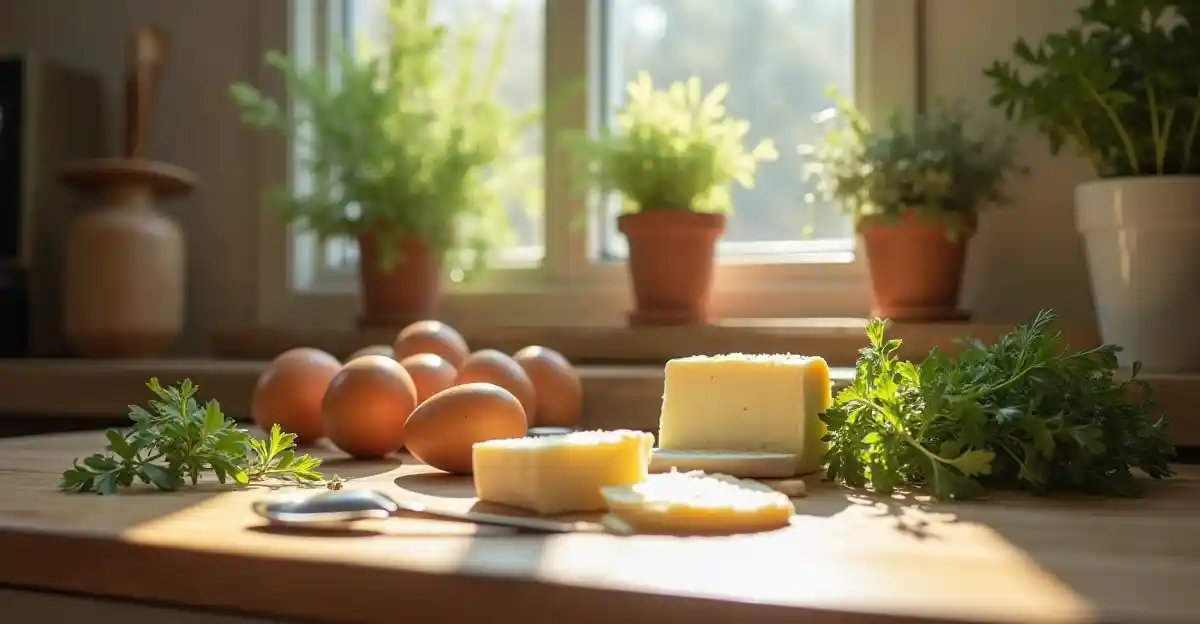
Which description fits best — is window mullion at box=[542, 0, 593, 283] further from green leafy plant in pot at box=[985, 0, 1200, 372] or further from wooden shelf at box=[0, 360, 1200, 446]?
green leafy plant in pot at box=[985, 0, 1200, 372]

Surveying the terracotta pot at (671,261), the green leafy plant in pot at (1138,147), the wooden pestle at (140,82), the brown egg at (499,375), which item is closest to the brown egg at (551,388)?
the brown egg at (499,375)

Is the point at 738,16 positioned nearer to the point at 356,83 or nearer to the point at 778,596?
the point at 356,83

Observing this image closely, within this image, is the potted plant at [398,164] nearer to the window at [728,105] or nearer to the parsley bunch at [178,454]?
the window at [728,105]

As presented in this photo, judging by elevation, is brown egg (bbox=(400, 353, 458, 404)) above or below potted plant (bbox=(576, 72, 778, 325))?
below

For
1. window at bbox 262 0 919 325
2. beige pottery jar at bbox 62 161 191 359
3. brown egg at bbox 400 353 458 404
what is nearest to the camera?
brown egg at bbox 400 353 458 404

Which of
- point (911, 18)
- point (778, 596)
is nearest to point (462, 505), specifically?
point (778, 596)

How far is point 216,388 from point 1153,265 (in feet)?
3.99

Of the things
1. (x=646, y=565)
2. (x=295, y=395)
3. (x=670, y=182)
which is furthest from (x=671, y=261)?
(x=646, y=565)

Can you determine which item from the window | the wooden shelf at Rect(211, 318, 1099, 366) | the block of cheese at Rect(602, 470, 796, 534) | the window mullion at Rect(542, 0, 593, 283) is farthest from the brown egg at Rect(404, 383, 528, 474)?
the window mullion at Rect(542, 0, 593, 283)

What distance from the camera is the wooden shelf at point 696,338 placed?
1.45 meters

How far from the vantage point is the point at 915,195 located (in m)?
1.49

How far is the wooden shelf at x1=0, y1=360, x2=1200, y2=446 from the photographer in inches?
44.3

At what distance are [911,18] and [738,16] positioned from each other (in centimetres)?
33

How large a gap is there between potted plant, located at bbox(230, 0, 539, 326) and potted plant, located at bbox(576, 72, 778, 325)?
272 millimetres
